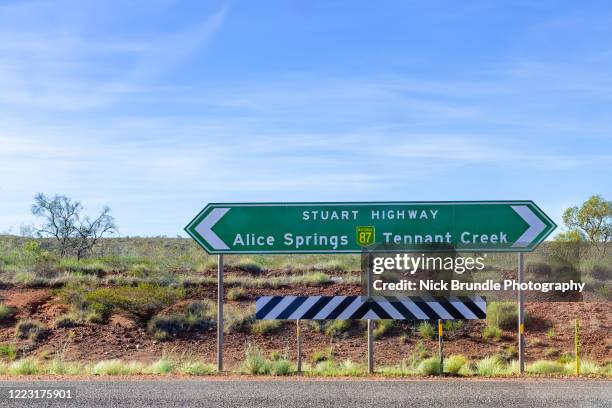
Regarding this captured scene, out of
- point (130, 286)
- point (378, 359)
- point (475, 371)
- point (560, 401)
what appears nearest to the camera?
point (560, 401)

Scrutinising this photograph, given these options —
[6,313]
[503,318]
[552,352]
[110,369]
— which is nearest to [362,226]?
[110,369]

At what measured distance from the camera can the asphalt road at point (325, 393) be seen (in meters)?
9.47

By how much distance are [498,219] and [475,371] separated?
9.17 feet

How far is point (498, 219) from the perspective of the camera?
1439 centimetres

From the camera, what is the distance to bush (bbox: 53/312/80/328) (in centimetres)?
2405

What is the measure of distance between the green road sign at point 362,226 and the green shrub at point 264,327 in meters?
9.36

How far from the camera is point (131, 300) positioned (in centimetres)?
2512

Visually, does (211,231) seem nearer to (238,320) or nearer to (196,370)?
(196,370)

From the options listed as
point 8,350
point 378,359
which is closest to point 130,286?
point 8,350

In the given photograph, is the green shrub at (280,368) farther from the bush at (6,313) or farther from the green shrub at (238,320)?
the bush at (6,313)

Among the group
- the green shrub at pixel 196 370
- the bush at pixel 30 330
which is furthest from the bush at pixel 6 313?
the green shrub at pixel 196 370

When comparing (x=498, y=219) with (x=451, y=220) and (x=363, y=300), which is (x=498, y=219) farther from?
(x=363, y=300)

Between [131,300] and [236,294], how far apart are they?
11.8 ft

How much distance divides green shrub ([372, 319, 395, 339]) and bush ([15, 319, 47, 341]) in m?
10.0
